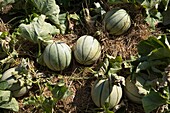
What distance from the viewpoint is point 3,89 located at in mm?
4098

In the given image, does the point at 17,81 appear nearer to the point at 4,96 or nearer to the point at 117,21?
the point at 4,96

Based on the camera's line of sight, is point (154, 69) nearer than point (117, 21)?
Yes

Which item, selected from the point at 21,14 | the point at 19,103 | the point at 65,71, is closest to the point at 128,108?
the point at 65,71

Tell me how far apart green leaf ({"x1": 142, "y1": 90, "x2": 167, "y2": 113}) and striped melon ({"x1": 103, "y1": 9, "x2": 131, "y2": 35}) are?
96 cm

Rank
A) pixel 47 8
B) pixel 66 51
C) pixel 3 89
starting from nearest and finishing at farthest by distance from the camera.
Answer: pixel 3 89 → pixel 66 51 → pixel 47 8

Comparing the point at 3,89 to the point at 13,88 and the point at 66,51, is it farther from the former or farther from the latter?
the point at 66,51

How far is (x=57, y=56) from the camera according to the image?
430 cm

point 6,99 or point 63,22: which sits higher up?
point 63,22

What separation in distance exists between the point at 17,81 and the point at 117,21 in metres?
1.23

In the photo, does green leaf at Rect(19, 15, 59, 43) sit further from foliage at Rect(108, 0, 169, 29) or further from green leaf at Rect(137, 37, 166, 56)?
green leaf at Rect(137, 37, 166, 56)

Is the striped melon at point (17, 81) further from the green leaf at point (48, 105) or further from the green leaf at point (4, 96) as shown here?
the green leaf at point (48, 105)

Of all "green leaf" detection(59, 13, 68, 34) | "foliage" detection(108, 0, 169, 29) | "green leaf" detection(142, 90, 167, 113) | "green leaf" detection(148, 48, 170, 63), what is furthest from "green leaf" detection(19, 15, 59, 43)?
"green leaf" detection(142, 90, 167, 113)

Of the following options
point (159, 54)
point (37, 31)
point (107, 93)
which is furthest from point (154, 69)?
point (37, 31)

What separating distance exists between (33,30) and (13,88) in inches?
25.9
